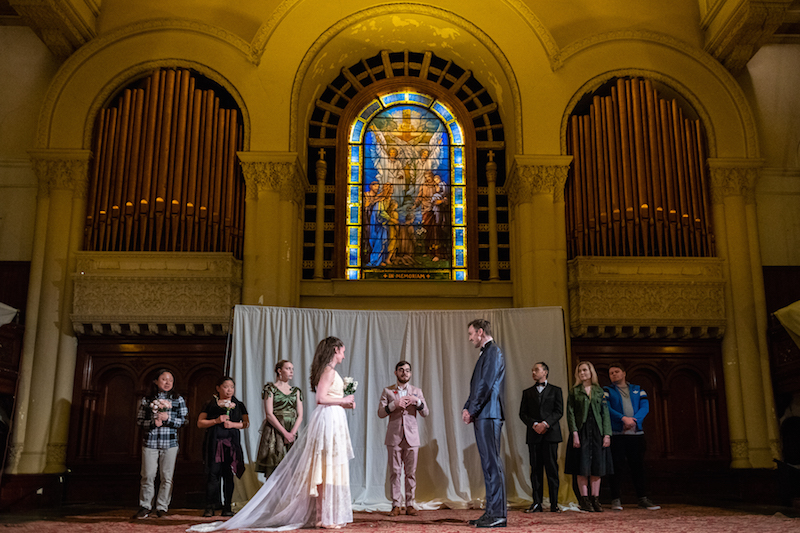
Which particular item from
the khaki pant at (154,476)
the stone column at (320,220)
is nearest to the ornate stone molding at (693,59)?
the stone column at (320,220)

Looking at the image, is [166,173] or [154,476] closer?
[154,476]

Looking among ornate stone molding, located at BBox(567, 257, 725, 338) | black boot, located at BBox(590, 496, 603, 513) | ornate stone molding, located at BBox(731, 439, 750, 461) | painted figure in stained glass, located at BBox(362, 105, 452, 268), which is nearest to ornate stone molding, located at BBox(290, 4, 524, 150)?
painted figure in stained glass, located at BBox(362, 105, 452, 268)

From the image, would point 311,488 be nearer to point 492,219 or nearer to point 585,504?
point 585,504

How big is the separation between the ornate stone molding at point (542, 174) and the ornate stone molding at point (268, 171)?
323 cm

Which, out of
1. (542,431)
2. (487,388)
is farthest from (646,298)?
(487,388)

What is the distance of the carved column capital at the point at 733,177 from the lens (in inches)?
407

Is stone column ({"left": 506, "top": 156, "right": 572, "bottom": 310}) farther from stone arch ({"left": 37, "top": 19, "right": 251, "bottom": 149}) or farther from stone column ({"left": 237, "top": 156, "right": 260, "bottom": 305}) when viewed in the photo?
stone arch ({"left": 37, "top": 19, "right": 251, "bottom": 149})

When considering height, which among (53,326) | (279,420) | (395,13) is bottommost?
(279,420)

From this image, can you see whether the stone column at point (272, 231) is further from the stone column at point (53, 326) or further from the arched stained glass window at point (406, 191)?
the stone column at point (53, 326)

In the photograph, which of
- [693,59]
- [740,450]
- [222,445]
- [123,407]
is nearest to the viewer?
[222,445]

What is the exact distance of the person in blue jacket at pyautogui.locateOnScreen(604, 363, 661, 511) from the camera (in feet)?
24.8

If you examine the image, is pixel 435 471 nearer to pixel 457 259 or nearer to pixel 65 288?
pixel 457 259

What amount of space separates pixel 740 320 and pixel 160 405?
7.47 meters

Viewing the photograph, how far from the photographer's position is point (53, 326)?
9531 millimetres
